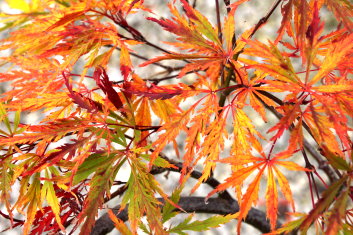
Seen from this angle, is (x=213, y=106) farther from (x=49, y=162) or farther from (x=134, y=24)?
(x=134, y=24)

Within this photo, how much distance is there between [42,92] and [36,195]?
132 millimetres

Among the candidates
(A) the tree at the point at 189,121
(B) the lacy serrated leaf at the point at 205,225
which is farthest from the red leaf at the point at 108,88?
(B) the lacy serrated leaf at the point at 205,225

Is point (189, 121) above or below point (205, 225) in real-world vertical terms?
above

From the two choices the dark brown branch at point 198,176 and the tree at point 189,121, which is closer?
the tree at point 189,121

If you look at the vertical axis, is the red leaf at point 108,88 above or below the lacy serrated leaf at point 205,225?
above

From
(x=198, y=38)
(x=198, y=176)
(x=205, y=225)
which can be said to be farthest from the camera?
(x=198, y=176)

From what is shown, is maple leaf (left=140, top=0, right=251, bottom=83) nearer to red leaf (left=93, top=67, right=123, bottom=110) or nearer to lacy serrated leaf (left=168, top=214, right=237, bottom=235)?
red leaf (left=93, top=67, right=123, bottom=110)

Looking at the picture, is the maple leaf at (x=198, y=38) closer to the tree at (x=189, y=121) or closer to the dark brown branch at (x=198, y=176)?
the tree at (x=189, y=121)

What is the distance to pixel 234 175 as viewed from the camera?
0.42 metres

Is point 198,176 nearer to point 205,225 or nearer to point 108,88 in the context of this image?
point 205,225

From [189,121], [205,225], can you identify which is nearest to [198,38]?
[189,121]

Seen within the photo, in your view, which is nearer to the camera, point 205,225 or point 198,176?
point 205,225

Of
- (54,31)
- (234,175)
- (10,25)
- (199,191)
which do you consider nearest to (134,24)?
(199,191)

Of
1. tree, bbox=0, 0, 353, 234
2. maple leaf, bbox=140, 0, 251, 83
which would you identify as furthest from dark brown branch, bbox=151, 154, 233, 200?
maple leaf, bbox=140, 0, 251, 83
